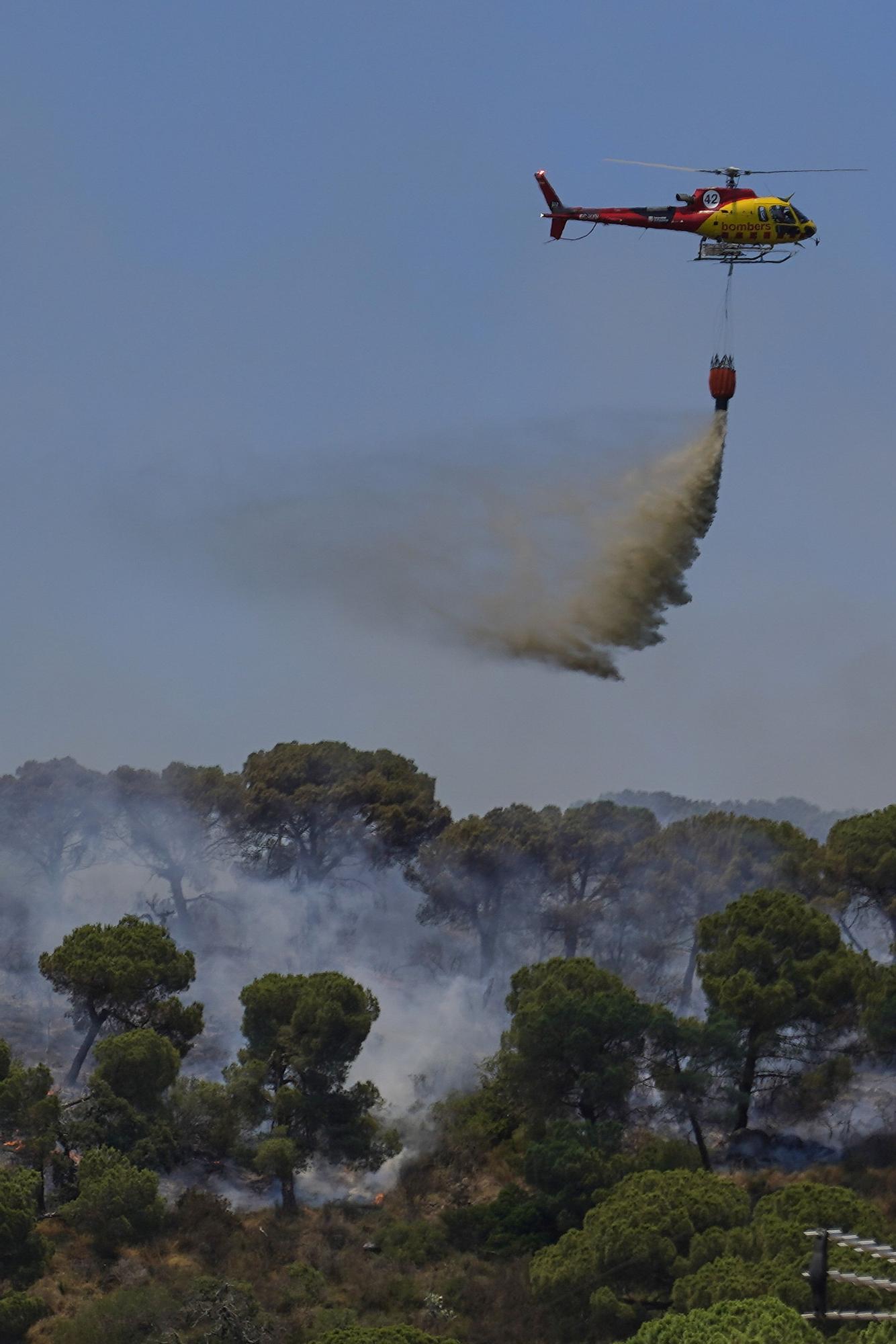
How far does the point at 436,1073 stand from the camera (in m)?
70.2

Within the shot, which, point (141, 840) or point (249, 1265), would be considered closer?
point (249, 1265)

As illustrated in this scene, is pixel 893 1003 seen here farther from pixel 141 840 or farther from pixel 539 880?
pixel 141 840

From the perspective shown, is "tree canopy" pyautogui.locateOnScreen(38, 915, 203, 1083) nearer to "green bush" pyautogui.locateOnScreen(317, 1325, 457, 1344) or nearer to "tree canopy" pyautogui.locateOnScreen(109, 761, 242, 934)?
"green bush" pyautogui.locateOnScreen(317, 1325, 457, 1344)

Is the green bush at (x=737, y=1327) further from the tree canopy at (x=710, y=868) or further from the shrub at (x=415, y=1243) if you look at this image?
the tree canopy at (x=710, y=868)

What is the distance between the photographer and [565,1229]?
57.2m

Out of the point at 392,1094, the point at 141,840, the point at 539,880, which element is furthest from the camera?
the point at 141,840

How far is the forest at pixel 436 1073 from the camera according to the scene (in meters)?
51.4

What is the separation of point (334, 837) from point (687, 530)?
23768 mm

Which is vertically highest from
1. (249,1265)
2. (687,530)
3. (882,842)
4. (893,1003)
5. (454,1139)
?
(687,530)

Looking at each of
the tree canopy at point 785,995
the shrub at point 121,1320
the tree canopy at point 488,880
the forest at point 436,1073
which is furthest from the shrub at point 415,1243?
the tree canopy at point 488,880

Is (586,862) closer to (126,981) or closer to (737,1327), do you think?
(126,981)

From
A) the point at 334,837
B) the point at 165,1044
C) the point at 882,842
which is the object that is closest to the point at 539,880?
the point at 334,837

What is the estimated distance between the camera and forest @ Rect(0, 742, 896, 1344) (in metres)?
51.4

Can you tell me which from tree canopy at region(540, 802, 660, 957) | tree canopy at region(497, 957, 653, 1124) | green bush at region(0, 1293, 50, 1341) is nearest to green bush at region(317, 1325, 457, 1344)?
green bush at region(0, 1293, 50, 1341)
